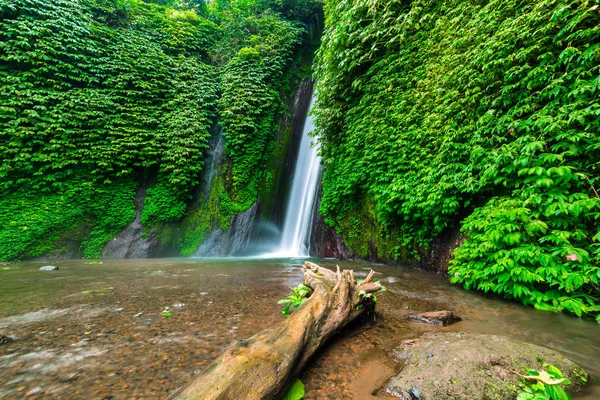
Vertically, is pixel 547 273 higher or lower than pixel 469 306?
higher

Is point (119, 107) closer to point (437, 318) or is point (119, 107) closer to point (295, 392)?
point (295, 392)

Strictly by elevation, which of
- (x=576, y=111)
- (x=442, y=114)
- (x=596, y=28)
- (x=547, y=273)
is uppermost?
(x=596, y=28)

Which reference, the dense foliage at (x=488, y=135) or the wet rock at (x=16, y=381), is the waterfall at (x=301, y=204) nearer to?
the dense foliage at (x=488, y=135)

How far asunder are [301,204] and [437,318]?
29.5ft

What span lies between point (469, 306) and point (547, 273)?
34.5 inches

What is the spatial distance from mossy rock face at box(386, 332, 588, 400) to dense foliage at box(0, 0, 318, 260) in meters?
10.2

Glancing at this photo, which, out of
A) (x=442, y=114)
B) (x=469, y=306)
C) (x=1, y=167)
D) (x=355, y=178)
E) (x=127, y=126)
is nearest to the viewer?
(x=469, y=306)

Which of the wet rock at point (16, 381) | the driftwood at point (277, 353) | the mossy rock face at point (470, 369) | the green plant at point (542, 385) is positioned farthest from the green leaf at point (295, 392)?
the wet rock at point (16, 381)

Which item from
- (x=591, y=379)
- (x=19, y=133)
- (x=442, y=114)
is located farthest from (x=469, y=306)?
(x=19, y=133)

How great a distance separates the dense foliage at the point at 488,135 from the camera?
2660 millimetres

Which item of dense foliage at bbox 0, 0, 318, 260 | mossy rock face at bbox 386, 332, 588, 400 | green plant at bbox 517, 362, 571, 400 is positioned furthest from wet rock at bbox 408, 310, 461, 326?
dense foliage at bbox 0, 0, 318, 260

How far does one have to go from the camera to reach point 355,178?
6.48 m

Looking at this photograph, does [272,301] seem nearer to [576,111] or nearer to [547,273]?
[547,273]

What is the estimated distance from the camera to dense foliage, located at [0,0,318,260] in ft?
27.3
